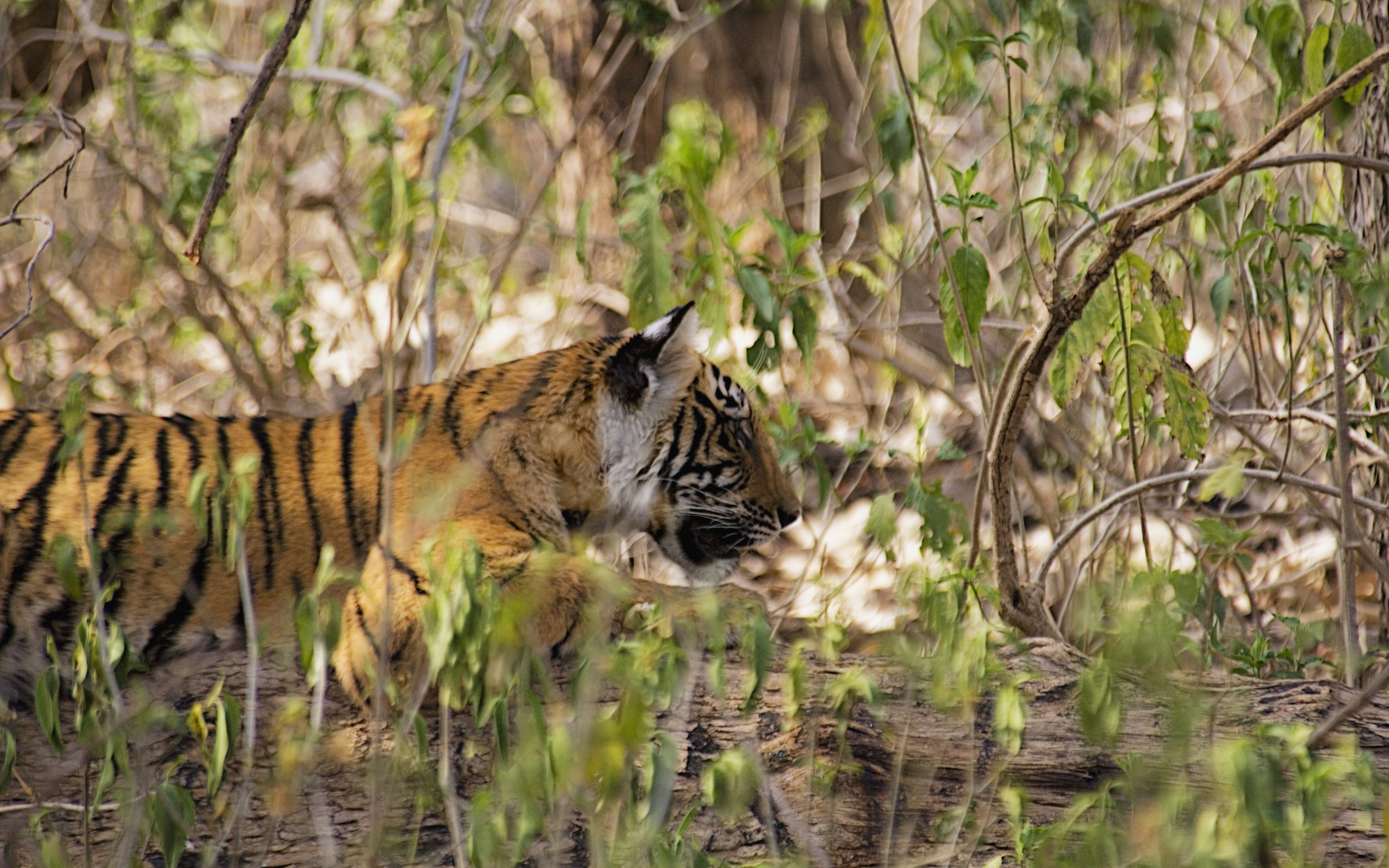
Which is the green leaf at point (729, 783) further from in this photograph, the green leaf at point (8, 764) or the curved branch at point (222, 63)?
the curved branch at point (222, 63)

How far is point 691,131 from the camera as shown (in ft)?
10.0

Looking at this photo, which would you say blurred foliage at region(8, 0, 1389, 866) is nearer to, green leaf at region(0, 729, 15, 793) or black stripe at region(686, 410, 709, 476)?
green leaf at region(0, 729, 15, 793)

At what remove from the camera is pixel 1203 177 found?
2.40 metres

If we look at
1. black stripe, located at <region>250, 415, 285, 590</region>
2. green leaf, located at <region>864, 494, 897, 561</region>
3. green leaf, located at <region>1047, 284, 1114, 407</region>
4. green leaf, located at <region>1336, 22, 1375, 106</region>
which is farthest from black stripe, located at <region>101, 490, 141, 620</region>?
green leaf, located at <region>1336, 22, 1375, 106</region>

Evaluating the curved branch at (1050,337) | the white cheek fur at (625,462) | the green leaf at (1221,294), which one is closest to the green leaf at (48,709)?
the white cheek fur at (625,462)

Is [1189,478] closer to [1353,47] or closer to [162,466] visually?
[1353,47]

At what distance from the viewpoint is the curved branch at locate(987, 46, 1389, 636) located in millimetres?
2057

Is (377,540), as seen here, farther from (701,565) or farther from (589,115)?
(589,115)

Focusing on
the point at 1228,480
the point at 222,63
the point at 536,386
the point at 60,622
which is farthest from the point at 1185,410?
the point at 222,63

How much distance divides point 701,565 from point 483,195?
604cm

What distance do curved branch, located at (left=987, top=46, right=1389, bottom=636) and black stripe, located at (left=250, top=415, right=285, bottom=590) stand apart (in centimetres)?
174

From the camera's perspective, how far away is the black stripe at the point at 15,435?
10.2 ft

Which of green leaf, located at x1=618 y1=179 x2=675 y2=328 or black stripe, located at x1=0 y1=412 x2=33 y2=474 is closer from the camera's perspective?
green leaf, located at x1=618 y1=179 x2=675 y2=328

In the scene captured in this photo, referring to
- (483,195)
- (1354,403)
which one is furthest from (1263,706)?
(483,195)
